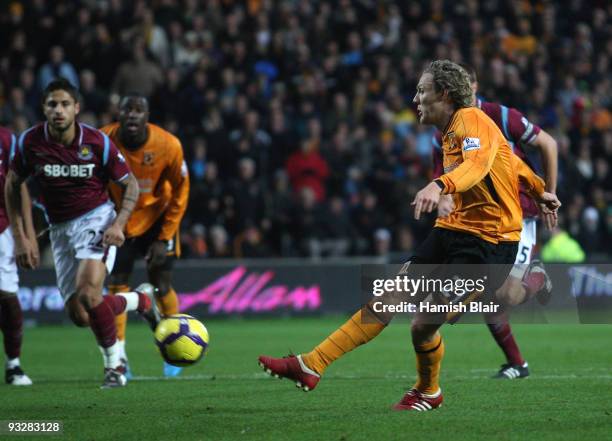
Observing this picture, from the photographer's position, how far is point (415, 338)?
6.68m

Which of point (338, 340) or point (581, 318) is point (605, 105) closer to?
point (581, 318)

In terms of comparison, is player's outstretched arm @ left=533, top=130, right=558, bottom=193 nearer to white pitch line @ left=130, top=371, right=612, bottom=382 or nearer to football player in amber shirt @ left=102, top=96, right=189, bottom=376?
white pitch line @ left=130, top=371, right=612, bottom=382

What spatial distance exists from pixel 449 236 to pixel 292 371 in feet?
4.08

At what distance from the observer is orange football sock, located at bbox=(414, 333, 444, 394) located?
6.72 m

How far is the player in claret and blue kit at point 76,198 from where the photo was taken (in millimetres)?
8336

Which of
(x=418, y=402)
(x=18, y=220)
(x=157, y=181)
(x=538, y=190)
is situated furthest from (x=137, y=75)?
(x=418, y=402)

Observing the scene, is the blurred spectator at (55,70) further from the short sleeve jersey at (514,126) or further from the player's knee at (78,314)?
the short sleeve jersey at (514,126)

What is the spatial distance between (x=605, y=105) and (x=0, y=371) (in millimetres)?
14408

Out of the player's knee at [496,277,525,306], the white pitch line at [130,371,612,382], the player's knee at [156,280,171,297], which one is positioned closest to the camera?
the player's knee at [496,277,525,306]

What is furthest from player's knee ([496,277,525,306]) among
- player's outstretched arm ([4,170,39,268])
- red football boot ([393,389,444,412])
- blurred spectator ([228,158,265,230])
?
blurred spectator ([228,158,265,230])

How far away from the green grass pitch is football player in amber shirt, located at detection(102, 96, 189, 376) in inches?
34.4

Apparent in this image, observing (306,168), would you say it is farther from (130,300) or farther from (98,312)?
(98,312)

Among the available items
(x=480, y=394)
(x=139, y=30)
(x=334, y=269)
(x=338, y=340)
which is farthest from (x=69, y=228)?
(x=139, y=30)

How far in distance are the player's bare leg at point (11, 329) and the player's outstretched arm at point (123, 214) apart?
4.13 ft
